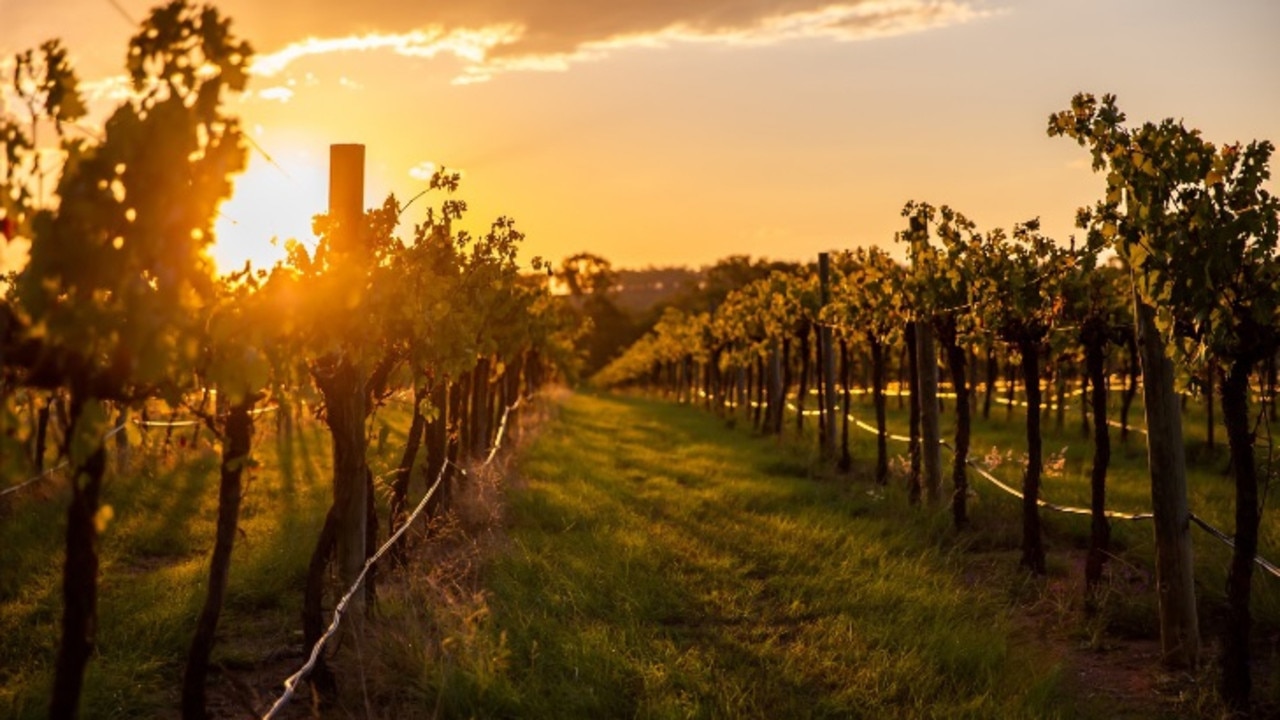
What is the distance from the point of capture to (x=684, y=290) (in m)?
109

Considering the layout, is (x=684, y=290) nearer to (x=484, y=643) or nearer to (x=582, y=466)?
(x=582, y=466)

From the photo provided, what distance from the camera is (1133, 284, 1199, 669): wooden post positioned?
7.23m

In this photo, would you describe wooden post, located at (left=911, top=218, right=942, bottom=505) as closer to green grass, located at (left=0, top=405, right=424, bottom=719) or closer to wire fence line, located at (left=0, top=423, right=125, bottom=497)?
green grass, located at (left=0, top=405, right=424, bottom=719)

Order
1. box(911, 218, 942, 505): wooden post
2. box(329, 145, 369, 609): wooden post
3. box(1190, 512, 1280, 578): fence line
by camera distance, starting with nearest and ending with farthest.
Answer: box(1190, 512, 1280, 578): fence line < box(329, 145, 369, 609): wooden post < box(911, 218, 942, 505): wooden post

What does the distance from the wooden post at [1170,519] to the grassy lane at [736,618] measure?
3.09 feet

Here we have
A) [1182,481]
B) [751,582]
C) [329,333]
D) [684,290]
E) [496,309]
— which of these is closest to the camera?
[329,333]

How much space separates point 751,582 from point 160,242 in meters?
6.53

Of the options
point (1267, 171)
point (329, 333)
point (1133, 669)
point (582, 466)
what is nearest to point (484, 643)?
point (329, 333)

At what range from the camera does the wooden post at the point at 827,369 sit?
691 inches

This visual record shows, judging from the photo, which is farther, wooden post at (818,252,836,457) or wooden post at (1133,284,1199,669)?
wooden post at (818,252,836,457)

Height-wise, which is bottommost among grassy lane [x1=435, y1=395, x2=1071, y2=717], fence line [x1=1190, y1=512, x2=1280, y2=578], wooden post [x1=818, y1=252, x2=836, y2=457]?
grassy lane [x1=435, y1=395, x2=1071, y2=717]

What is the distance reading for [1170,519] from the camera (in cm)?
726

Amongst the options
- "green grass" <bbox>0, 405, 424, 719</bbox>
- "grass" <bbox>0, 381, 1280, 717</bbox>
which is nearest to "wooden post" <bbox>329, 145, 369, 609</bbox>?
"grass" <bbox>0, 381, 1280, 717</bbox>

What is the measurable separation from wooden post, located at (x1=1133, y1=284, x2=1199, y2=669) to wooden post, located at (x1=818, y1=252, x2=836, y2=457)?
10.0 m
